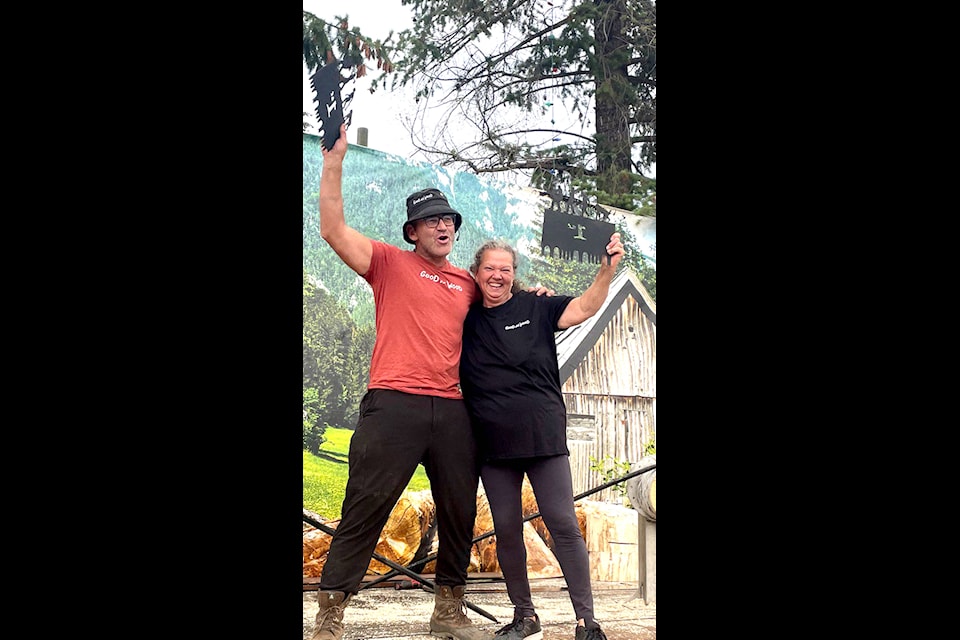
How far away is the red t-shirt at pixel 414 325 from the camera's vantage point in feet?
16.4

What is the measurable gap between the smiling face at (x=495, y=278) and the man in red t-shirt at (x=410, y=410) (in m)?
0.07

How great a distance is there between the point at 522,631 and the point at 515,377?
1.17 meters

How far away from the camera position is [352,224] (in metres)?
5.65

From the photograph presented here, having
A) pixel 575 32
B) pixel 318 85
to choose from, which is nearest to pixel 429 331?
pixel 318 85

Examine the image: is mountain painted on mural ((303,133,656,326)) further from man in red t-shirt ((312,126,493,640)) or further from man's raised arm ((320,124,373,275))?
man's raised arm ((320,124,373,275))

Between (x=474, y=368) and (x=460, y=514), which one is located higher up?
(x=474, y=368)

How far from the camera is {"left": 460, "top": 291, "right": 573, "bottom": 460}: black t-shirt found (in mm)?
5020

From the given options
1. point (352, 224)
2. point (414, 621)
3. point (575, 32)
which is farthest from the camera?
point (575, 32)

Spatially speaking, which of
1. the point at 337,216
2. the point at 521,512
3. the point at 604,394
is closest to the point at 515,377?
the point at 521,512

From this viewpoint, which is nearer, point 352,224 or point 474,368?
point 474,368

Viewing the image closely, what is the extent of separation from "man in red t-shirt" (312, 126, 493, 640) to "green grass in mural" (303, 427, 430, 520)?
40.9 inches

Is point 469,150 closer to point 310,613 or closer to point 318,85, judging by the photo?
point 318,85

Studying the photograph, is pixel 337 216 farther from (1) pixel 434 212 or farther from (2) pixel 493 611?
(2) pixel 493 611

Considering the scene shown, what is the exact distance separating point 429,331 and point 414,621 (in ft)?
4.68
